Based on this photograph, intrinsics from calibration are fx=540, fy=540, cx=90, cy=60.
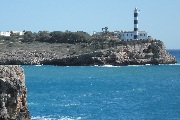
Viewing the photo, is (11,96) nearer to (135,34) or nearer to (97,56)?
(97,56)

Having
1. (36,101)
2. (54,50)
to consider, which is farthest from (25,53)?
(36,101)

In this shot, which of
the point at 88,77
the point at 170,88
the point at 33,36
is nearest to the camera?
the point at 170,88

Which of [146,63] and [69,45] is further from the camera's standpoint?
[69,45]

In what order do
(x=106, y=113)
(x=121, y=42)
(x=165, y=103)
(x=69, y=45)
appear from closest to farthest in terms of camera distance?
(x=106, y=113) < (x=165, y=103) < (x=121, y=42) < (x=69, y=45)

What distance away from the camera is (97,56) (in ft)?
337

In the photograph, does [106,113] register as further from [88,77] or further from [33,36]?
[33,36]

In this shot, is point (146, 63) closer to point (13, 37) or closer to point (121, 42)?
point (121, 42)

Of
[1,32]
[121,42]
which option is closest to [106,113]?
[121,42]

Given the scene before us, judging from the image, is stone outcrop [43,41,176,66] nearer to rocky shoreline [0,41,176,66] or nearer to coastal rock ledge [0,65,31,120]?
rocky shoreline [0,41,176,66]

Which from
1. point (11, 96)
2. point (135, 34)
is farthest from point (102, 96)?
point (135, 34)

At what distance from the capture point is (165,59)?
362ft

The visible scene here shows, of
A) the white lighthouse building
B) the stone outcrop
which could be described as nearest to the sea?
the stone outcrop

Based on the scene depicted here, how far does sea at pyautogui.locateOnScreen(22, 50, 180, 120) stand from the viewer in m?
37.8

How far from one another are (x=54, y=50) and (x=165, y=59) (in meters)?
24.0
